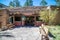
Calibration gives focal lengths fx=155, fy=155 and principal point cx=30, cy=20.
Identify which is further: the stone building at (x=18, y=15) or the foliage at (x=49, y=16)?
the stone building at (x=18, y=15)

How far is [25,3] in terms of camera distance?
218 ft

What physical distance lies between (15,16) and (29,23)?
3.81 metres

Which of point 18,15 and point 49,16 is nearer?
point 49,16

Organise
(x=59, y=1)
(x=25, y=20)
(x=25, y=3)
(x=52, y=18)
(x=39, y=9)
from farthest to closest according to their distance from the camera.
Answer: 1. (x=25, y=3)
2. (x=59, y=1)
3. (x=25, y=20)
4. (x=39, y=9)
5. (x=52, y=18)

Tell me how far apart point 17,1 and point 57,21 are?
39850 mm

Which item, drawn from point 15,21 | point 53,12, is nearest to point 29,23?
point 15,21

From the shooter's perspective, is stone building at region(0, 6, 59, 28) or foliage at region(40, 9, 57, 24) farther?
stone building at region(0, 6, 59, 28)

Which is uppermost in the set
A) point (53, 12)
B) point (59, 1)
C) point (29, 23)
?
point (59, 1)

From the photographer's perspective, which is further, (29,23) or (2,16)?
(29,23)

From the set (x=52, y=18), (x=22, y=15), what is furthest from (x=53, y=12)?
(x=22, y=15)

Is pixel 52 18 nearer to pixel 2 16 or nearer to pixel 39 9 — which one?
pixel 39 9

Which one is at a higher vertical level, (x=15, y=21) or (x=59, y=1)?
(x=59, y=1)

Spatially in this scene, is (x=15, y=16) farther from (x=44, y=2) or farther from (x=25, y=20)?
(x=44, y=2)

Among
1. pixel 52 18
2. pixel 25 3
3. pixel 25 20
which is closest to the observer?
pixel 52 18
